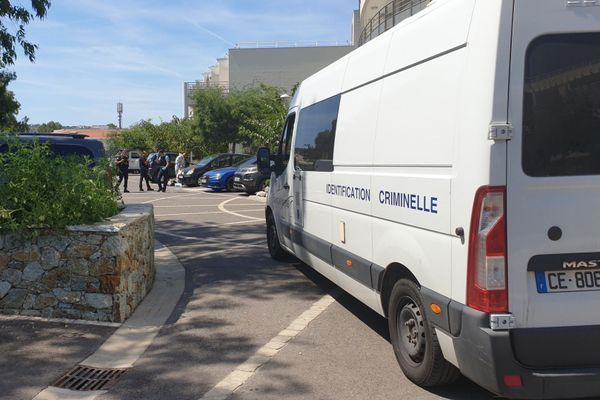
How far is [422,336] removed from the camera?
3.98 metres

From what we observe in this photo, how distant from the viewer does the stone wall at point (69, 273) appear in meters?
5.56

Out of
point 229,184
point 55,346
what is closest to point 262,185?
point 229,184

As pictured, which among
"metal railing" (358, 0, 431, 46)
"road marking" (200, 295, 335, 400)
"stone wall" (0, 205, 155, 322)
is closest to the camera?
"road marking" (200, 295, 335, 400)

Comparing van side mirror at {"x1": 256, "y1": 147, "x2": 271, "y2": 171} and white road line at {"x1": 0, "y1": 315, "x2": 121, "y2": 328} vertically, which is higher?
van side mirror at {"x1": 256, "y1": 147, "x2": 271, "y2": 171}

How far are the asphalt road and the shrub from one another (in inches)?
56.8

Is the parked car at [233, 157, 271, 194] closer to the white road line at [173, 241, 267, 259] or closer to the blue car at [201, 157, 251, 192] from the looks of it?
the blue car at [201, 157, 251, 192]

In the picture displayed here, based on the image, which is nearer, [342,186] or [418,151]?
[418,151]

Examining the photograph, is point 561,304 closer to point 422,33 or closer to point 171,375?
point 422,33

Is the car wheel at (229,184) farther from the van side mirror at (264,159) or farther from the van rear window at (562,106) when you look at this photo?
the van rear window at (562,106)

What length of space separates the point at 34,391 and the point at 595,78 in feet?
13.8

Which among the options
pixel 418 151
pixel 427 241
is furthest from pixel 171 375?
pixel 418 151

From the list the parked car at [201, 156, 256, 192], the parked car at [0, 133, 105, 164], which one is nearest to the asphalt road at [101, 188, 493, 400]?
the parked car at [0, 133, 105, 164]

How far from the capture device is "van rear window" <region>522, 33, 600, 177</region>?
3.17 metres

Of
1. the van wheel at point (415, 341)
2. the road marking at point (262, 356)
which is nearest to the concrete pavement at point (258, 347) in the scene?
the road marking at point (262, 356)
